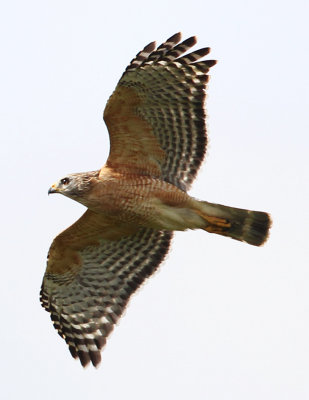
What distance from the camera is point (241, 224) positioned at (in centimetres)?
1109

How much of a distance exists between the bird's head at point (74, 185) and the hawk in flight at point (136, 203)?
1cm

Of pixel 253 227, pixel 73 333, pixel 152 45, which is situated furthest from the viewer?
pixel 73 333

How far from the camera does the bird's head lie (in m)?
10.6

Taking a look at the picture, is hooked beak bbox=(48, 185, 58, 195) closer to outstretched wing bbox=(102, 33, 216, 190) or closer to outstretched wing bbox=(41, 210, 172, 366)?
outstretched wing bbox=(102, 33, 216, 190)

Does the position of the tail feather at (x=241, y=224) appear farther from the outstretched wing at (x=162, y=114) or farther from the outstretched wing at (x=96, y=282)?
the outstretched wing at (x=96, y=282)

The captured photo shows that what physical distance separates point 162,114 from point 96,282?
240 cm

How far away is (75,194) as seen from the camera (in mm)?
10609

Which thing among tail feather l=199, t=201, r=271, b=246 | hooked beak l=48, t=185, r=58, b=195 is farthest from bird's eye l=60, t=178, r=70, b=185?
tail feather l=199, t=201, r=271, b=246

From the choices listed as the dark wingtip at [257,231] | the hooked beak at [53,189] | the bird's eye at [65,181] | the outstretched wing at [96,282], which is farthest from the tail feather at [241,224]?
the hooked beak at [53,189]

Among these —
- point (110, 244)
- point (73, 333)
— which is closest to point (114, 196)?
point (110, 244)

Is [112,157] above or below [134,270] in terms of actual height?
above

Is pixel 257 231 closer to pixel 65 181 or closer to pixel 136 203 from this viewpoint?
pixel 136 203

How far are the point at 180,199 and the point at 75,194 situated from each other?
1170 millimetres

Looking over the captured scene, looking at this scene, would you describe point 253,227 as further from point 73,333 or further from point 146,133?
point 73,333
